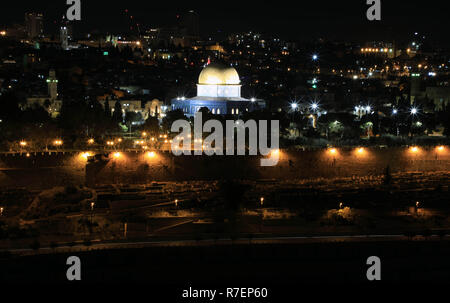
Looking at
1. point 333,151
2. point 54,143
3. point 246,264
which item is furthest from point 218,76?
point 246,264

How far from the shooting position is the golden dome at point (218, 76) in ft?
77.5

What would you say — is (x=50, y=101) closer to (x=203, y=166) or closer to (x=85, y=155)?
(x=85, y=155)

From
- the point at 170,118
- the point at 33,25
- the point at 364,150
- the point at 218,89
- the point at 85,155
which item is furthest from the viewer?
the point at 33,25

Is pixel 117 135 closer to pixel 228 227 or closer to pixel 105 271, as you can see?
pixel 228 227

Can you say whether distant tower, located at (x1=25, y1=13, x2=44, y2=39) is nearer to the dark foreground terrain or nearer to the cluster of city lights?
the cluster of city lights

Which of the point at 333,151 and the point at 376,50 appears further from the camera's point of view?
the point at 376,50

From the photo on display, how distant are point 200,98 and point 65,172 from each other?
962cm

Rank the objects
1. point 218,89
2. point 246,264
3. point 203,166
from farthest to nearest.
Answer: point 218,89 < point 203,166 < point 246,264

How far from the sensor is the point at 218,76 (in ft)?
77.5

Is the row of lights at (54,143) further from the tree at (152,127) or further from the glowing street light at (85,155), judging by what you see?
the tree at (152,127)

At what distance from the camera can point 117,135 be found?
18016 millimetres

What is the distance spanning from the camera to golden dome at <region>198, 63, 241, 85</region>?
2362 centimetres

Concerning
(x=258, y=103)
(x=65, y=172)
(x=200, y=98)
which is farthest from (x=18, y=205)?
(x=258, y=103)

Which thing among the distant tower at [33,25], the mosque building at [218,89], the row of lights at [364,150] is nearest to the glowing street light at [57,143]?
the row of lights at [364,150]
